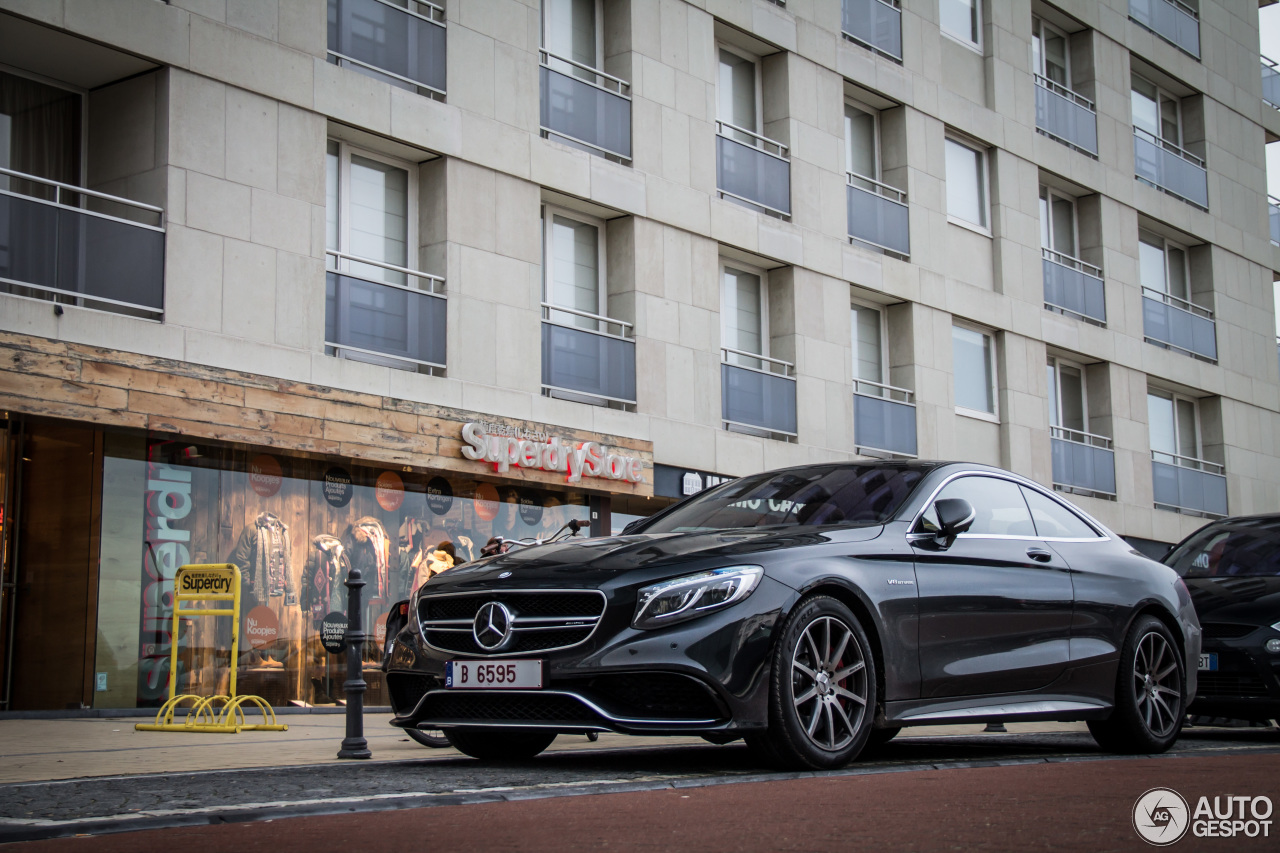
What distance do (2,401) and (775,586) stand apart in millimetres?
8374

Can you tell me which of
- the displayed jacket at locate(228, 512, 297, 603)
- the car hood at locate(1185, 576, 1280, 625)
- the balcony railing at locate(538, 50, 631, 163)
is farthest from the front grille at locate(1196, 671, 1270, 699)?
the balcony railing at locate(538, 50, 631, 163)

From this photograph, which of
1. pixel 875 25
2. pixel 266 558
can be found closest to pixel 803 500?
pixel 266 558

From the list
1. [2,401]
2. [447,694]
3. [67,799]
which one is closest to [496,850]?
[67,799]

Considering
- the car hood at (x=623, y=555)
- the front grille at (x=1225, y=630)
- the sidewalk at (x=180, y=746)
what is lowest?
the sidewalk at (x=180, y=746)

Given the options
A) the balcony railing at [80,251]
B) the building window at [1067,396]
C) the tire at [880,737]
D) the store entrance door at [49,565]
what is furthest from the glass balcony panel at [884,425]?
the tire at [880,737]

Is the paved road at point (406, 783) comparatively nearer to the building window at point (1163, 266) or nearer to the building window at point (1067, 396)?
the building window at point (1067, 396)

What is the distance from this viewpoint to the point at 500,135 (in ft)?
57.6

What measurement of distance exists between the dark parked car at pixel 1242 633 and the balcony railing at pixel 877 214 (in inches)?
→ 480

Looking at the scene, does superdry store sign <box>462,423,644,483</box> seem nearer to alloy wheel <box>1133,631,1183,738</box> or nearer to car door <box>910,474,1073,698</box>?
car door <box>910,474,1073,698</box>

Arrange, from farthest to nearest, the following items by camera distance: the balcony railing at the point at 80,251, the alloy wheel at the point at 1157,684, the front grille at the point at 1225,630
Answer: the balcony railing at the point at 80,251, the front grille at the point at 1225,630, the alloy wheel at the point at 1157,684

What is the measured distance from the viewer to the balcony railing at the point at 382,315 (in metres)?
15.8

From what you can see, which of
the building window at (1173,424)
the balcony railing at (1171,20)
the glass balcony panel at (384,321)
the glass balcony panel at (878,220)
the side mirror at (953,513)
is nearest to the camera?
the side mirror at (953,513)

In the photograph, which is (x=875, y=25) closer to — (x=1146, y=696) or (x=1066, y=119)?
(x=1066, y=119)

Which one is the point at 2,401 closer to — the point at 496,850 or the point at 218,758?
the point at 218,758
